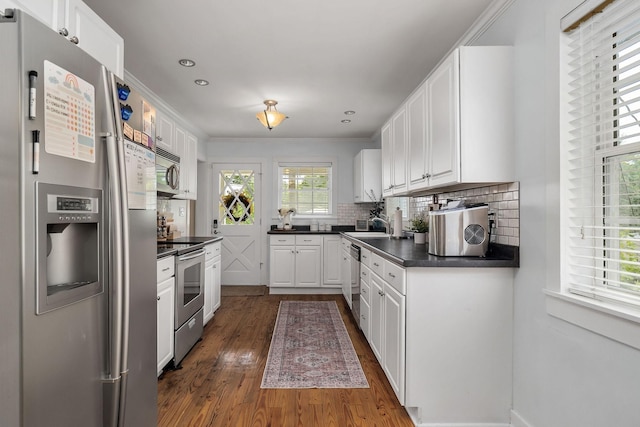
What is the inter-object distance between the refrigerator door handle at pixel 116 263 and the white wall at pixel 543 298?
1.83 metres

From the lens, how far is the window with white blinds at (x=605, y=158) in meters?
1.32

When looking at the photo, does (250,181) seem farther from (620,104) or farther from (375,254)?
(620,104)

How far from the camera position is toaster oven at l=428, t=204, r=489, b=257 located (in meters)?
2.03

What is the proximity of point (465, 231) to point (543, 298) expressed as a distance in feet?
1.72

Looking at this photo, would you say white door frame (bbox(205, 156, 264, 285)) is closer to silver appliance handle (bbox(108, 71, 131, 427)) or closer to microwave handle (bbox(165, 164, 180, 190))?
microwave handle (bbox(165, 164, 180, 190))

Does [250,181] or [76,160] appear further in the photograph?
[250,181]

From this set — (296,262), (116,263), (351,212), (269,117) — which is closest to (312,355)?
(116,263)

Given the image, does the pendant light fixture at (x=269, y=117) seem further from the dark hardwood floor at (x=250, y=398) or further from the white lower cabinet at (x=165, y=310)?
the dark hardwood floor at (x=250, y=398)

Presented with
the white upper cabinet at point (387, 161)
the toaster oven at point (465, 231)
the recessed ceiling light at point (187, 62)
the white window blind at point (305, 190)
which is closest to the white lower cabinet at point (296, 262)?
the white window blind at point (305, 190)

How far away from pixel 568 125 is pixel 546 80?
0.26 meters

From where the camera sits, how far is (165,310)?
241cm

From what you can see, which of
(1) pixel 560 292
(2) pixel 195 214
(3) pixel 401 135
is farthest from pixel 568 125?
(2) pixel 195 214

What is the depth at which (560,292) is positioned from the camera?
1.57m

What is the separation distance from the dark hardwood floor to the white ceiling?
2420mm
